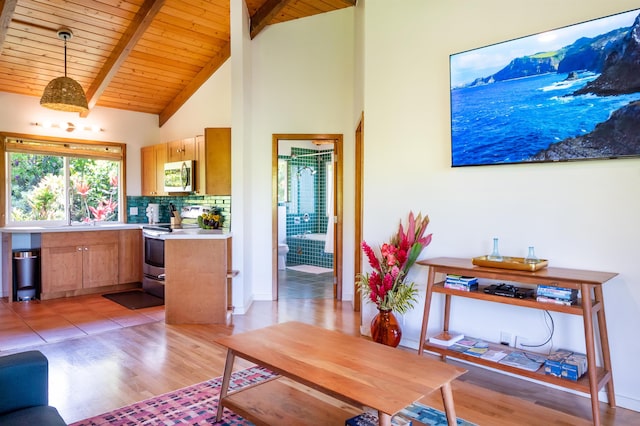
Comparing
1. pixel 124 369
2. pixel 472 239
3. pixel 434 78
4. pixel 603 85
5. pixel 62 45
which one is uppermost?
pixel 62 45

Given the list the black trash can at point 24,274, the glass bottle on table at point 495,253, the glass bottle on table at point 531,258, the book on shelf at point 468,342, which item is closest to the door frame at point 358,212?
the book on shelf at point 468,342

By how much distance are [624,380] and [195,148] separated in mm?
4753

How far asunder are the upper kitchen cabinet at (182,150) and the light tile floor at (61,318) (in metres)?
1.96

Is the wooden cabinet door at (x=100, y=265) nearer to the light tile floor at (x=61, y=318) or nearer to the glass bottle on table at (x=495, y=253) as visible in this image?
the light tile floor at (x=61, y=318)

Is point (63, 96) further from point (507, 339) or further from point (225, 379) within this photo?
point (507, 339)

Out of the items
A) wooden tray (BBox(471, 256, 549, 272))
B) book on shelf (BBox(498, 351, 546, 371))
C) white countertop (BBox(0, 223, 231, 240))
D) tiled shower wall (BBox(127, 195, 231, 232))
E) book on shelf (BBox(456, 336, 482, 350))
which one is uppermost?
tiled shower wall (BBox(127, 195, 231, 232))

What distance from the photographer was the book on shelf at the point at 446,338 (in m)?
2.89

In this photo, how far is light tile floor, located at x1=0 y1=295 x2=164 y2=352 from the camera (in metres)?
3.71

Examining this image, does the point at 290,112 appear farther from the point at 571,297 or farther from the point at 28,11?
the point at 571,297

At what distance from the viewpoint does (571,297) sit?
2.32 meters

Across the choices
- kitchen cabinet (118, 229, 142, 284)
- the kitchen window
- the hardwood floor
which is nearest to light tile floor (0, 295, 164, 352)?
the hardwood floor

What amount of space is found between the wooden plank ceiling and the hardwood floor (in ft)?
9.43

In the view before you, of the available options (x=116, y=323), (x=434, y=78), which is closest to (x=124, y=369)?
(x=116, y=323)

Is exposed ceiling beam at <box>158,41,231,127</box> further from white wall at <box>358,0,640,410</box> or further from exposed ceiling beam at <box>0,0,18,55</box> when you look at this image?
white wall at <box>358,0,640,410</box>
